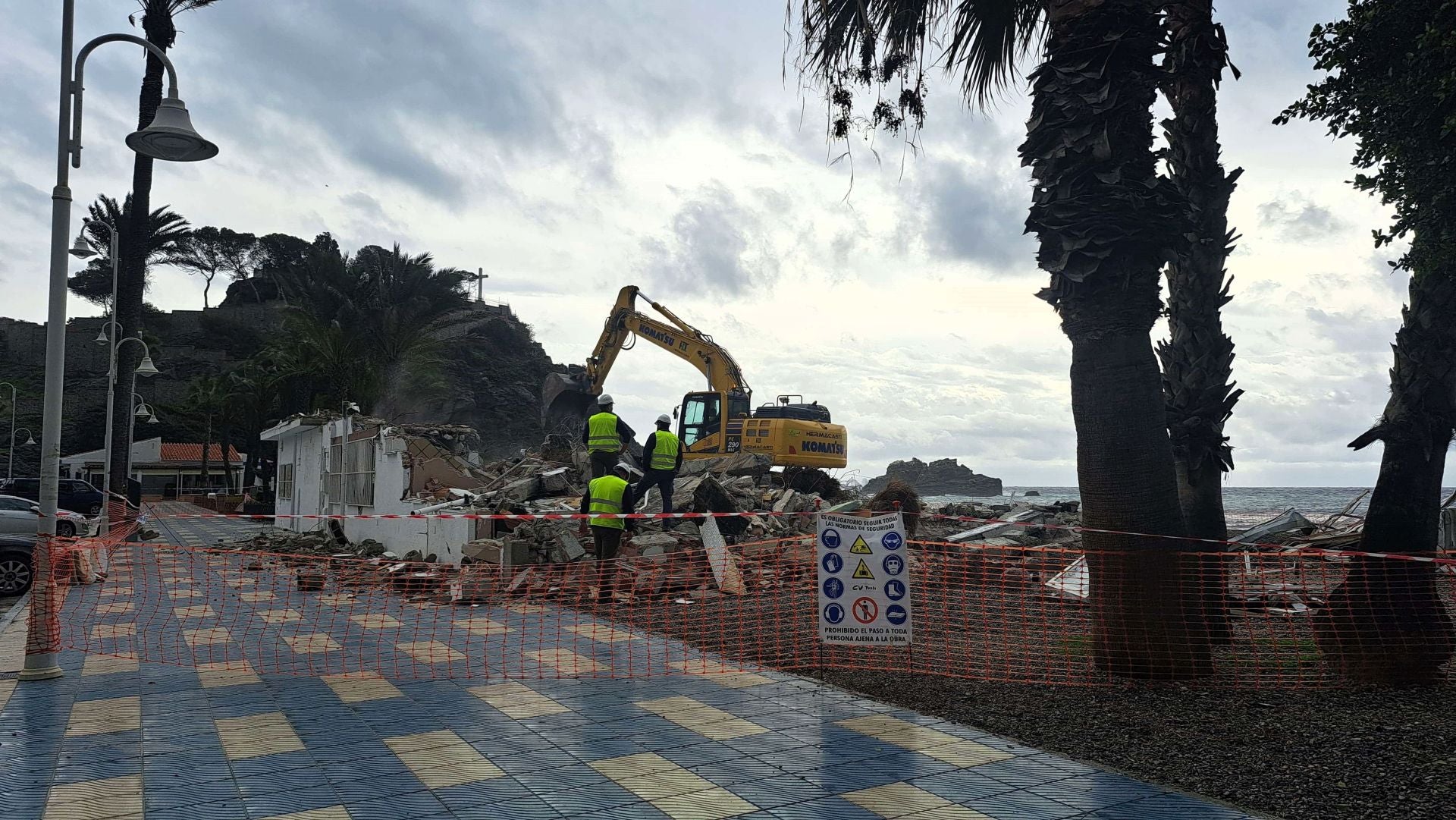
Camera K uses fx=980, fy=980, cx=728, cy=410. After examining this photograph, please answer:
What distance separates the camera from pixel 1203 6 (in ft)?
28.7

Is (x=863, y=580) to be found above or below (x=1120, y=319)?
below

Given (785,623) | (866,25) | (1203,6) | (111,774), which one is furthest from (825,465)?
(111,774)

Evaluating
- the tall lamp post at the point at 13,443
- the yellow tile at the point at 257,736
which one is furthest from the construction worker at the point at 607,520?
the tall lamp post at the point at 13,443

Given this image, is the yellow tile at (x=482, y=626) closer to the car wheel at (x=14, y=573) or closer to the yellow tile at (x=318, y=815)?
the yellow tile at (x=318, y=815)

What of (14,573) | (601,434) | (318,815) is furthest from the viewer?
(601,434)

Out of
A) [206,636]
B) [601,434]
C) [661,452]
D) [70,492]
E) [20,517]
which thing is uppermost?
[601,434]

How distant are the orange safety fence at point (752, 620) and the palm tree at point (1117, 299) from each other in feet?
0.10

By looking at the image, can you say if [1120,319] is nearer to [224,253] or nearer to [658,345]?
[658,345]

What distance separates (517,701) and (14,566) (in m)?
9.44

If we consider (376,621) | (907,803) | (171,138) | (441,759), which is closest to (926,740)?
(907,803)

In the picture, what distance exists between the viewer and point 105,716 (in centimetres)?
576

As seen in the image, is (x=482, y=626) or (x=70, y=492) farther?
(x=70, y=492)

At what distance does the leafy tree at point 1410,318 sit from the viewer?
6883 mm

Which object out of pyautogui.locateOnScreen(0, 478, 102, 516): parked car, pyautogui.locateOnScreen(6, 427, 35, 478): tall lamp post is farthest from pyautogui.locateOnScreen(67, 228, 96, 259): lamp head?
pyautogui.locateOnScreen(6, 427, 35, 478): tall lamp post
